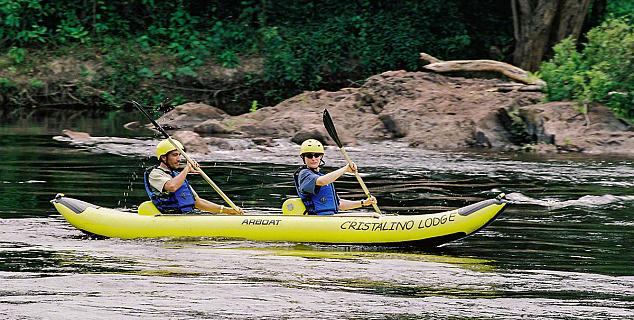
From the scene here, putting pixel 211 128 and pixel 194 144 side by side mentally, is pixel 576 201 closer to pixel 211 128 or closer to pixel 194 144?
pixel 194 144

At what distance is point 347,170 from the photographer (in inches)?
442

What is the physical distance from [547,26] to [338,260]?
16.9 meters

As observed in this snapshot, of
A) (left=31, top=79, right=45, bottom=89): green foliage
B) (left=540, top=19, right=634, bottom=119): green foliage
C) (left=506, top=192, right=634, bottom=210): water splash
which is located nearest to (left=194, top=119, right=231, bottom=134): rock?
(left=540, top=19, right=634, bottom=119): green foliage

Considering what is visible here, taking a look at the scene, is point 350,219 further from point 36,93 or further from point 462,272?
point 36,93

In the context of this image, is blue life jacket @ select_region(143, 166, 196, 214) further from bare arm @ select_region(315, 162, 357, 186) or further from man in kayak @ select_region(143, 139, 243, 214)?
bare arm @ select_region(315, 162, 357, 186)

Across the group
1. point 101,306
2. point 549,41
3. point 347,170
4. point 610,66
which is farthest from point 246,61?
point 101,306

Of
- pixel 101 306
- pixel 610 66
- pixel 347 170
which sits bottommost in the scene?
pixel 101 306

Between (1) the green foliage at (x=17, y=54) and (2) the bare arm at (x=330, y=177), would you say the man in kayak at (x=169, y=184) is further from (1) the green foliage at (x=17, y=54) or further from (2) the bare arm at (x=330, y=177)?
(1) the green foliage at (x=17, y=54)

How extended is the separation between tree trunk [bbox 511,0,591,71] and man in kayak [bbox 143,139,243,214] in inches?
612

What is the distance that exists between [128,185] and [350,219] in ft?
16.9

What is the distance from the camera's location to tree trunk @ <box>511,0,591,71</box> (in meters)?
26.0

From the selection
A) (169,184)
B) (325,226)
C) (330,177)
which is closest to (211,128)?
(169,184)

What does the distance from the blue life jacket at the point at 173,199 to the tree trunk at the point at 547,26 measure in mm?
15681

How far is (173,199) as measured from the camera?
37.8 ft
